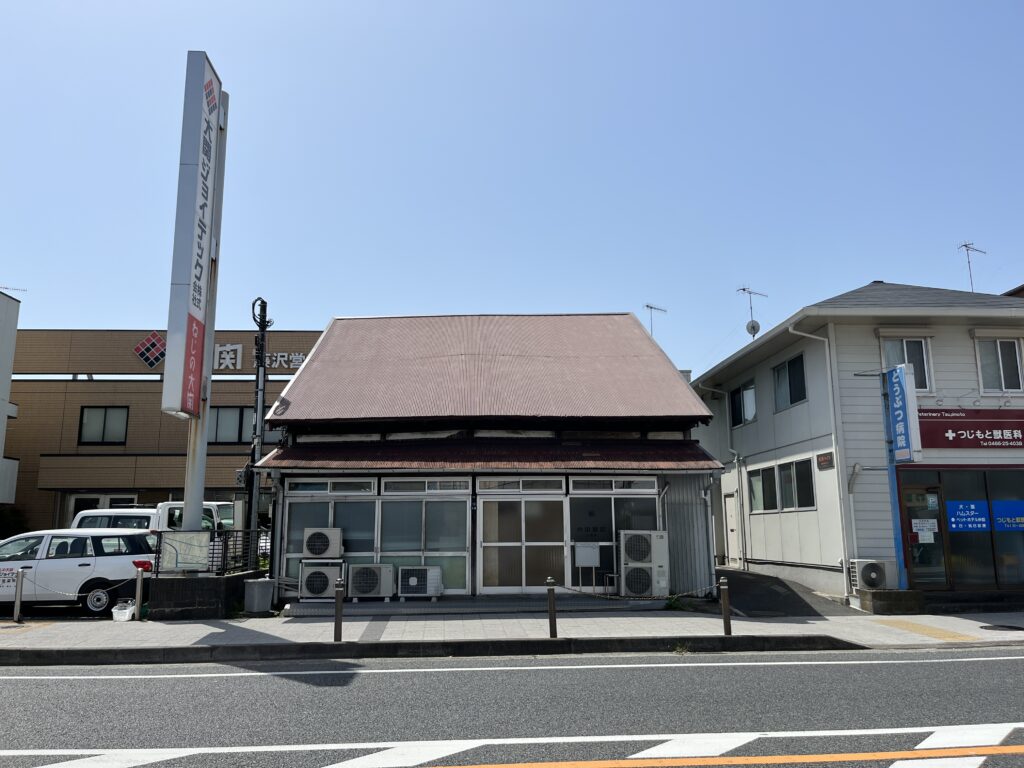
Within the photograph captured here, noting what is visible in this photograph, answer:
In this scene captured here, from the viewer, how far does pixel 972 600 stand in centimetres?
1478

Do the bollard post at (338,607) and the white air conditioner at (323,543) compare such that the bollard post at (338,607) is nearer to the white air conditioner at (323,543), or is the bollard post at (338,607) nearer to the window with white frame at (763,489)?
the white air conditioner at (323,543)

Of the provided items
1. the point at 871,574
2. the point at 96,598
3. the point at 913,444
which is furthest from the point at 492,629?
the point at 913,444

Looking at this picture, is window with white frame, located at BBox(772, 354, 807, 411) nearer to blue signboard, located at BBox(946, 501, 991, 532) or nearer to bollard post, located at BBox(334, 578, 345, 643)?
blue signboard, located at BBox(946, 501, 991, 532)

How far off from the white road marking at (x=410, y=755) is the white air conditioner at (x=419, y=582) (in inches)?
347

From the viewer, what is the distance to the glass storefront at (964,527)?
49.9 ft

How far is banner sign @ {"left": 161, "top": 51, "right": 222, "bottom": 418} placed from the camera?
43.6ft

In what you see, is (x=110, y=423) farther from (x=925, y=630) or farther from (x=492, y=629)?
(x=925, y=630)

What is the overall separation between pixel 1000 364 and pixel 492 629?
12397 millimetres

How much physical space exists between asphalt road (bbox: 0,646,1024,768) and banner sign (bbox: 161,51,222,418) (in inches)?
210

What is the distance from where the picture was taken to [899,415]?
14.9 m

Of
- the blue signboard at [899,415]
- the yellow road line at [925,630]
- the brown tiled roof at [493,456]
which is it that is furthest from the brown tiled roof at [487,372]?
the yellow road line at [925,630]

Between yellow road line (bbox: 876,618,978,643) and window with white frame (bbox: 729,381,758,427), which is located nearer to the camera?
yellow road line (bbox: 876,618,978,643)

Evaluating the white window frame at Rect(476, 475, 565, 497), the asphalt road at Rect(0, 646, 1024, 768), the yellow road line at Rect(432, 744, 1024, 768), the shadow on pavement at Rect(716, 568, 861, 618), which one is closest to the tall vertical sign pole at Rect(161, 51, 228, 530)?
the asphalt road at Rect(0, 646, 1024, 768)

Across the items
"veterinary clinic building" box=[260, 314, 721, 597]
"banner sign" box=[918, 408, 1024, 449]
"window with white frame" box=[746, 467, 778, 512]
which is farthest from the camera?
"window with white frame" box=[746, 467, 778, 512]
